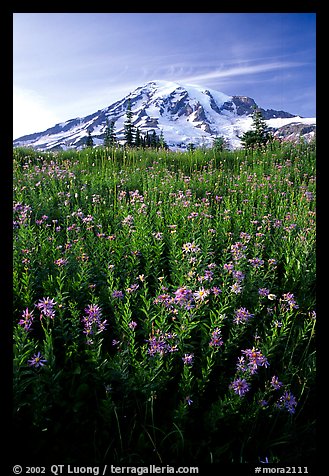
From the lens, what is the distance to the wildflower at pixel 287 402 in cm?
175

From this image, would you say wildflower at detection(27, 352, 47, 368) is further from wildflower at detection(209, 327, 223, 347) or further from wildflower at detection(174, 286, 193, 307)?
wildflower at detection(209, 327, 223, 347)

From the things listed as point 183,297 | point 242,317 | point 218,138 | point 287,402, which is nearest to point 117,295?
point 183,297

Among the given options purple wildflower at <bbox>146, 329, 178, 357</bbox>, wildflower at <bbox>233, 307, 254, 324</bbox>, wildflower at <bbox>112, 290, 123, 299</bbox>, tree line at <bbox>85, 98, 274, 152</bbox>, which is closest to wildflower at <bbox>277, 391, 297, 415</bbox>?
wildflower at <bbox>233, 307, 254, 324</bbox>

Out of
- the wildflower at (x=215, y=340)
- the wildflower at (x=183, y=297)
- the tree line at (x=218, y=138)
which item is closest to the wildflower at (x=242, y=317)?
the wildflower at (x=215, y=340)

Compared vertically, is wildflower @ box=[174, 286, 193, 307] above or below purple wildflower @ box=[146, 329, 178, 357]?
above

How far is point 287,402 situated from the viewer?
177cm

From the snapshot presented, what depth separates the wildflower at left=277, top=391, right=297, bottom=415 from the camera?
1754 mm

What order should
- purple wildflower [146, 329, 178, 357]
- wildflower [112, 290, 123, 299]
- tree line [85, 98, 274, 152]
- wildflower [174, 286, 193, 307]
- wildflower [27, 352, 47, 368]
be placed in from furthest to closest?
tree line [85, 98, 274, 152], wildflower [112, 290, 123, 299], wildflower [174, 286, 193, 307], purple wildflower [146, 329, 178, 357], wildflower [27, 352, 47, 368]

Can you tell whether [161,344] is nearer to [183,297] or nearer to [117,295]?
[183,297]

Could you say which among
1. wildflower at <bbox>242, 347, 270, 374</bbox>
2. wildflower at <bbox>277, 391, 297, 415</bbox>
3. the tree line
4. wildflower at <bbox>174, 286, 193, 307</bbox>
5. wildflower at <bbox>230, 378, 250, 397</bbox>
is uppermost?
the tree line

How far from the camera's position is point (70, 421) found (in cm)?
171

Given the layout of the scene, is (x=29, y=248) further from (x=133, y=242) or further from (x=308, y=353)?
(x=308, y=353)
